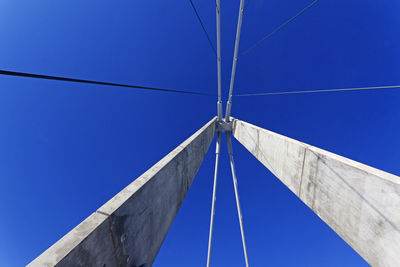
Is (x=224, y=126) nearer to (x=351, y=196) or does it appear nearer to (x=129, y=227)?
(x=351, y=196)

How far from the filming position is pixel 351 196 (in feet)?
8.83

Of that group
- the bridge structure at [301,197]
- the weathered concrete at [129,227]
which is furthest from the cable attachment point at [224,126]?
the weathered concrete at [129,227]

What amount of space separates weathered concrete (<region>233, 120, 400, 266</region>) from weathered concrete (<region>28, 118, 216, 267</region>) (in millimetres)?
2482

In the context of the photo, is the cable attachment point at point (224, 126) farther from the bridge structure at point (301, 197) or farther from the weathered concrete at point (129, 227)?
the weathered concrete at point (129, 227)

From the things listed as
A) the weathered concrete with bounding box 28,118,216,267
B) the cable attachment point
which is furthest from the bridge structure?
the cable attachment point

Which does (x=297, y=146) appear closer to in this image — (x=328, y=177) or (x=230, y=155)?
(x=328, y=177)

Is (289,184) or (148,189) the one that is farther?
(289,184)

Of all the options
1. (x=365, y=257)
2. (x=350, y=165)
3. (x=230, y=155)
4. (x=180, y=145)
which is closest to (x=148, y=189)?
(x=180, y=145)

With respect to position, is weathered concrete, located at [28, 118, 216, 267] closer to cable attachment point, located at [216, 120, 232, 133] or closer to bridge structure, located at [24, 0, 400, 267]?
bridge structure, located at [24, 0, 400, 267]

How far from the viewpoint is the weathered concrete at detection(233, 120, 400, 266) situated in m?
2.14

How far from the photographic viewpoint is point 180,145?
14.6ft

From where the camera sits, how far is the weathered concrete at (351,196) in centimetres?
214

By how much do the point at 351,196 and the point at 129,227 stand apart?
2.99m

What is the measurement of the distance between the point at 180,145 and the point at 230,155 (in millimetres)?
5777
